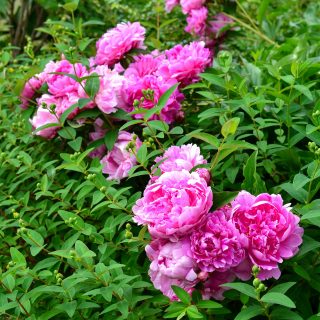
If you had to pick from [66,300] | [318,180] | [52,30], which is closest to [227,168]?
[318,180]

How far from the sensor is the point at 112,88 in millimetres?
1578

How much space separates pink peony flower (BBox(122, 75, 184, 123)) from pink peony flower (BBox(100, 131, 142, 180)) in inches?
2.9

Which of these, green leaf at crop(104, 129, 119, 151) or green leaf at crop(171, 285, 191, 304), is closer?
green leaf at crop(171, 285, 191, 304)


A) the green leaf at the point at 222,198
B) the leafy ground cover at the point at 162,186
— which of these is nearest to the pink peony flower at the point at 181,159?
the leafy ground cover at the point at 162,186

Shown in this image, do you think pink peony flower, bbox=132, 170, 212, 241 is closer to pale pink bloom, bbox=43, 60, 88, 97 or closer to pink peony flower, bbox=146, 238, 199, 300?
pink peony flower, bbox=146, 238, 199, 300

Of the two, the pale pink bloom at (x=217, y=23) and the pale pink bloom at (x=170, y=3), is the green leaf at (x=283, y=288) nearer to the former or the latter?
the pale pink bloom at (x=217, y=23)

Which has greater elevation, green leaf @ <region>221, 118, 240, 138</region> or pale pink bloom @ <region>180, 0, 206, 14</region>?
green leaf @ <region>221, 118, 240, 138</region>

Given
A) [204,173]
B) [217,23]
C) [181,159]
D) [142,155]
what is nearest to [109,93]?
[142,155]

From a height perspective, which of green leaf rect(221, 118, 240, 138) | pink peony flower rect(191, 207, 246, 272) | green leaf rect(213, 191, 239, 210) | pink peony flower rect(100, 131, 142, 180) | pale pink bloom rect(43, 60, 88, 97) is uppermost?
green leaf rect(221, 118, 240, 138)

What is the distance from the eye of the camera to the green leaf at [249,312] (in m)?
0.97

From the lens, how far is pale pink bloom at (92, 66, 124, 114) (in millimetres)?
1568

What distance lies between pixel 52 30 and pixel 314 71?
905mm

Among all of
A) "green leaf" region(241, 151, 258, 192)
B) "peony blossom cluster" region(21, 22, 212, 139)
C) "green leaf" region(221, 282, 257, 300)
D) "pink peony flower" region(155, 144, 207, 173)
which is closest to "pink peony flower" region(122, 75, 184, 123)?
"peony blossom cluster" region(21, 22, 212, 139)

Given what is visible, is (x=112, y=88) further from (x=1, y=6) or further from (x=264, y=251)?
(x=1, y=6)
